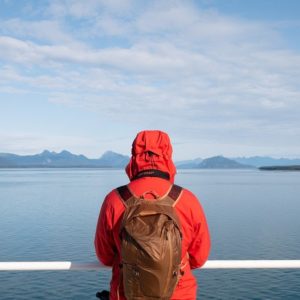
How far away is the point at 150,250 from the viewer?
8.51ft

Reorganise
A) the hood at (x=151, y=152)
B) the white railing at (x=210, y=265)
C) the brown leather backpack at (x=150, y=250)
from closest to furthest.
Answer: the brown leather backpack at (x=150, y=250)
the hood at (x=151, y=152)
the white railing at (x=210, y=265)

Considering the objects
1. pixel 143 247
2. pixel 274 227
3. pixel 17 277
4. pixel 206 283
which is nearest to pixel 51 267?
pixel 143 247

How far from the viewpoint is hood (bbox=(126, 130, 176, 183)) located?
297 centimetres

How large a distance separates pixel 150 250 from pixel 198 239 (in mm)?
593

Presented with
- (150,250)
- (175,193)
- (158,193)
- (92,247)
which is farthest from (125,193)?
(92,247)

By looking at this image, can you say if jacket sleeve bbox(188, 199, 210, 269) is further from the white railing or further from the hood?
the hood

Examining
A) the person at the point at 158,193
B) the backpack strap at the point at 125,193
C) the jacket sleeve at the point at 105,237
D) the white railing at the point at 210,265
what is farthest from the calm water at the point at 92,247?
the backpack strap at the point at 125,193

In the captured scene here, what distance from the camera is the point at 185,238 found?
117 inches

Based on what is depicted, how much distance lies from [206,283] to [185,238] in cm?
1666

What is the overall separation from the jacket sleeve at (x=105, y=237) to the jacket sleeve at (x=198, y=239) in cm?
59

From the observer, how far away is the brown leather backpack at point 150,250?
103 inches

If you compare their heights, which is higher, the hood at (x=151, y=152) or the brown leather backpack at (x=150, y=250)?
the hood at (x=151, y=152)

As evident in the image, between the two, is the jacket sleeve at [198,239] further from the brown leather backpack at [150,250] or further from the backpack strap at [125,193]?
the backpack strap at [125,193]

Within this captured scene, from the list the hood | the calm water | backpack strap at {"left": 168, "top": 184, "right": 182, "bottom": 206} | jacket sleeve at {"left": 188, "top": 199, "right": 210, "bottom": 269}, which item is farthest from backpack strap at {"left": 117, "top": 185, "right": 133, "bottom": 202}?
the calm water
